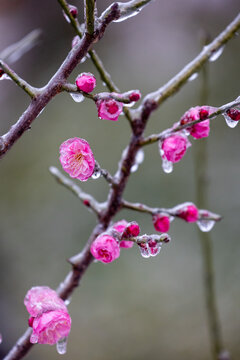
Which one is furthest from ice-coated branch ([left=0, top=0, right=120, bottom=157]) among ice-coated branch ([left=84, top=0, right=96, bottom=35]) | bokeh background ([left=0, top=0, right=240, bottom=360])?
bokeh background ([left=0, top=0, right=240, bottom=360])

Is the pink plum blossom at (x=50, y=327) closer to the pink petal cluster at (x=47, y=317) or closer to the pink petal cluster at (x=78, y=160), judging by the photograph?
the pink petal cluster at (x=47, y=317)

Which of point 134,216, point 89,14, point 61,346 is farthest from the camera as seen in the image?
point 134,216

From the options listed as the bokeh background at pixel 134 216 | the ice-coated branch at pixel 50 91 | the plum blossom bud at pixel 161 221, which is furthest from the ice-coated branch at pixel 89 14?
A: the bokeh background at pixel 134 216

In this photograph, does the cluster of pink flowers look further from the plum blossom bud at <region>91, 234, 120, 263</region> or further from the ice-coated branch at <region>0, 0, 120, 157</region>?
the ice-coated branch at <region>0, 0, 120, 157</region>

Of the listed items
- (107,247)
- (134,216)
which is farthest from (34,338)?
(134,216)

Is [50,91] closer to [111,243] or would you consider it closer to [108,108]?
[108,108]

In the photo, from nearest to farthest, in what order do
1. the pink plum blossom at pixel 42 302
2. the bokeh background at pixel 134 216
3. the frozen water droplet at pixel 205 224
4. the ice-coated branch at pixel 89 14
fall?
the ice-coated branch at pixel 89 14
the pink plum blossom at pixel 42 302
the frozen water droplet at pixel 205 224
the bokeh background at pixel 134 216

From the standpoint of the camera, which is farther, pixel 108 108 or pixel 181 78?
pixel 181 78
